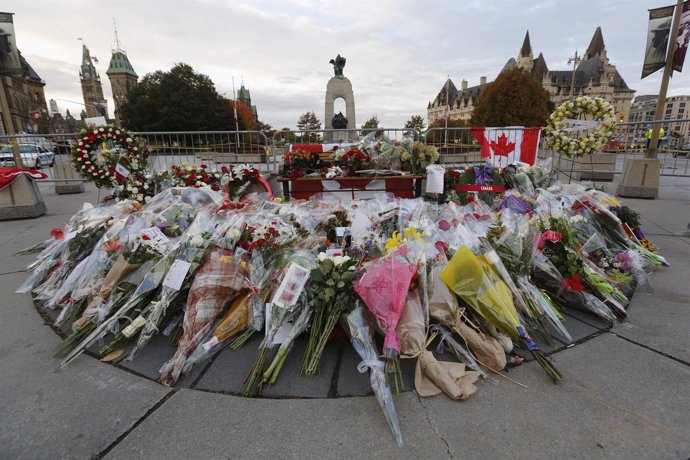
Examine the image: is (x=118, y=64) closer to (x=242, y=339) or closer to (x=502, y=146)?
(x=502, y=146)

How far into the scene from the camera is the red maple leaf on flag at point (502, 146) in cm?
707

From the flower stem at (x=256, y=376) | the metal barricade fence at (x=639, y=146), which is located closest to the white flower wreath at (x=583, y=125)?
the metal barricade fence at (x=639, y=146)

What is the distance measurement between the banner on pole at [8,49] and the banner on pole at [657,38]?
13.0 metres

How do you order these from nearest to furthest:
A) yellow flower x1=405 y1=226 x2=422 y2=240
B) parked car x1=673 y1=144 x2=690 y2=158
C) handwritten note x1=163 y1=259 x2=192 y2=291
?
handwritten note x1=163 y1=259 x2=192 y2=291 → yellow flower x1=405 y1=226 x2=422 y2=240 → parked car x1=673 y1=144 x2=690 y2=158

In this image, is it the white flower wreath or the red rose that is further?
the white flower wreath

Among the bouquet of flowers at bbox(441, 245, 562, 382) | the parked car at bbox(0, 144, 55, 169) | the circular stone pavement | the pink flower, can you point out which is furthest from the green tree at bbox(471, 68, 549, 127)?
the pink flower

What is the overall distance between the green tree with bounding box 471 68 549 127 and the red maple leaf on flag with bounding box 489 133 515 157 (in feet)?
105

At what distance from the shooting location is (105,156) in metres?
5.61

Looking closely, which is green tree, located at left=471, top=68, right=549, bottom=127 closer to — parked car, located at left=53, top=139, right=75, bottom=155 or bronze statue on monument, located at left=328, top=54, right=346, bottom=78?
bronze statue on monument, located at left=328, top=54, right=346, bottom=78

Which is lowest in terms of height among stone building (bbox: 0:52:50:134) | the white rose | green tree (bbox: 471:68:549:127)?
the white rose

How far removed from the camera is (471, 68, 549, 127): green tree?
115 ft

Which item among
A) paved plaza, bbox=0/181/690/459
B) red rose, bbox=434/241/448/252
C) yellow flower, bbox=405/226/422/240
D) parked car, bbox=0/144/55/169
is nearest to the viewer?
paved plaza, bbox=0/181/690/459

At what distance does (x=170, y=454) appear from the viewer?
5.42ft

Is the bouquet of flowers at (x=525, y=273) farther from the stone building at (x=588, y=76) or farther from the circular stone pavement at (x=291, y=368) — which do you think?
the stone building at (x=588, y=76)
